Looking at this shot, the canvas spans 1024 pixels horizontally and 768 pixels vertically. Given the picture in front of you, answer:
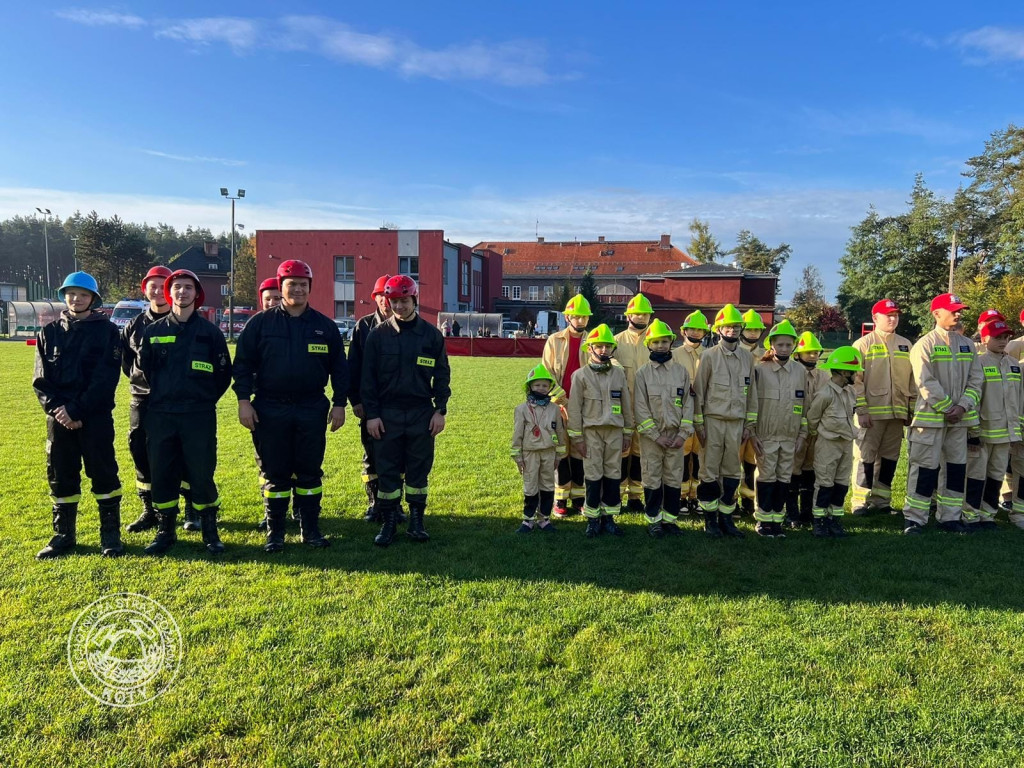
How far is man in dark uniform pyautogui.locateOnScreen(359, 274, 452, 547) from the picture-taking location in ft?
18.3

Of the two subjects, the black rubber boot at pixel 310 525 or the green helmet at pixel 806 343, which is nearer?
the black rubber boot at pixel 310 525

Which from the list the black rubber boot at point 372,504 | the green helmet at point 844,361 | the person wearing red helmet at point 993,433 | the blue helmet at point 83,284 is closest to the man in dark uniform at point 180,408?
the blue helmet at point 83,284

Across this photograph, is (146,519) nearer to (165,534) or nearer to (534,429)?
(165,534)

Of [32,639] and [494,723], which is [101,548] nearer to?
[32,639]

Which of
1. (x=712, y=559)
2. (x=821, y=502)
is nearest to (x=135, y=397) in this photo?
(x=712, y=559)

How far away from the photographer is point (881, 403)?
6.66 meters

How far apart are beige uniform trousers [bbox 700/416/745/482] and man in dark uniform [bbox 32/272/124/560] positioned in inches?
208

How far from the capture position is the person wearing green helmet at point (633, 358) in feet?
21.2

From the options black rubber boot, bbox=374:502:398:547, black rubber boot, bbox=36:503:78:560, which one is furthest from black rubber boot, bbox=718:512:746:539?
black rubber boot, bbox=36:503:78:560

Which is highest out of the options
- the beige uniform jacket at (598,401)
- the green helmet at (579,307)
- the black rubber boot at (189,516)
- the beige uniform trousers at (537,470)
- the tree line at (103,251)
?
the tree line at (103,251)

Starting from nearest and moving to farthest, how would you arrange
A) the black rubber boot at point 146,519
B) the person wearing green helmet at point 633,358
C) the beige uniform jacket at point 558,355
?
the black rubber boot at point 146,519, the person wearing green helmet at point 633,358, the beige uniform jacket at point 558,355

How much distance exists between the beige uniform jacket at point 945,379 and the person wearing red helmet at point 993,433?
0.64 ft

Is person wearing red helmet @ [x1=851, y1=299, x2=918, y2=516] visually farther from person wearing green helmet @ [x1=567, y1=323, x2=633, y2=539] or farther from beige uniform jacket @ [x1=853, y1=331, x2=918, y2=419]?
person wearing green helmet @ [x1=567, y1=323, x2=633, y2=539]

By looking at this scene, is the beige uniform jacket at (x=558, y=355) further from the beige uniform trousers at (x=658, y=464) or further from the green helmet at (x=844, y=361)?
the green helmet at (x=844, y=361)
